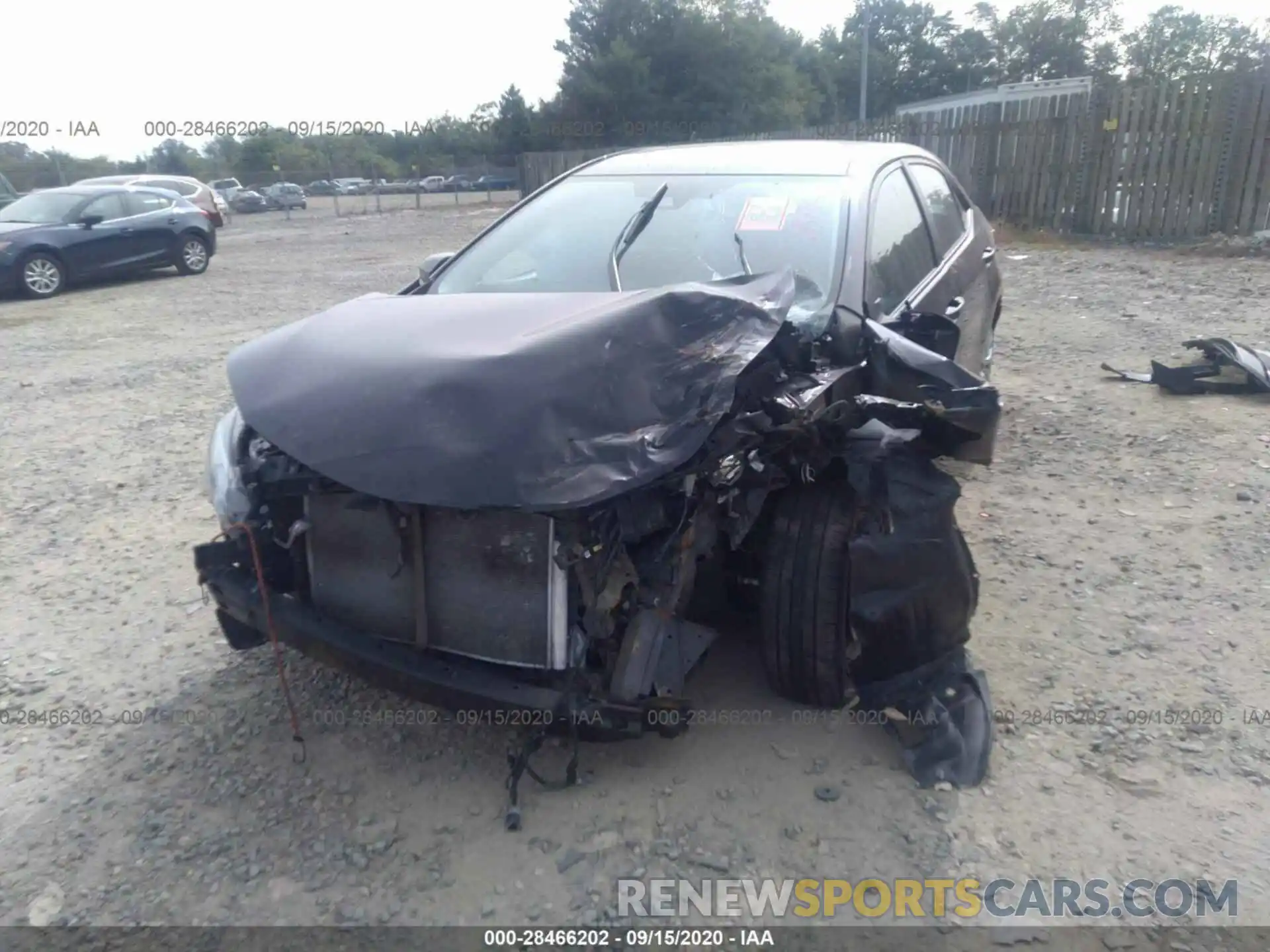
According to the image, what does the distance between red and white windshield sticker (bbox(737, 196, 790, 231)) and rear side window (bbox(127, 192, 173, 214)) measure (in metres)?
12.6

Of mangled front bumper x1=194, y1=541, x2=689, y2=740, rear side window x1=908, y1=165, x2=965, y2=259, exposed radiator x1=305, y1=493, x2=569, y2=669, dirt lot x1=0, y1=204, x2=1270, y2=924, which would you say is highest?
rear side window x1=908, y1=165, x2=965, y2=259

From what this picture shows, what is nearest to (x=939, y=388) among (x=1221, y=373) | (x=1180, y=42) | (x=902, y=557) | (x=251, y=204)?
(x=902, y=557)

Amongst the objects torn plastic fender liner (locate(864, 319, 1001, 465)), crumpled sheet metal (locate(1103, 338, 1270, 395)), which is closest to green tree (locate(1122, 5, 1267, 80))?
crumpled sheet metal (locate(1103, 338, 1270, 395))

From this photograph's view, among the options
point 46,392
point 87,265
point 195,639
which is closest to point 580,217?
point 195,639

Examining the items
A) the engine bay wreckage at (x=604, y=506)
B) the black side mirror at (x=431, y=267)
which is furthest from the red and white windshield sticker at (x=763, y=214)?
the black side mirror at (x=431, y=267)

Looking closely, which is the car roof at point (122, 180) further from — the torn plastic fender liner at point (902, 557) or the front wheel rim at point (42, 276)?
the torn plastic fender liner at point (902, 557)

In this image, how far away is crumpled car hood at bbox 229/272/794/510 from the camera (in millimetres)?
2240

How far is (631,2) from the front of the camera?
141ft

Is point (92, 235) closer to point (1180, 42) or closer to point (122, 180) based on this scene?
point (122, 180)

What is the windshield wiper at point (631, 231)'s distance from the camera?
346 cm

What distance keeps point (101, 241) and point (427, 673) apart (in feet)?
42.2

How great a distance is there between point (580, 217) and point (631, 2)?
145 ft

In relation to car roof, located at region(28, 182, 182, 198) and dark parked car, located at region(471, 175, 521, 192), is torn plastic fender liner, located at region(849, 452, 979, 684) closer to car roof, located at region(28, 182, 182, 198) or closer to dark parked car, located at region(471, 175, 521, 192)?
car roof, located at region(28, 182, 182, 198)

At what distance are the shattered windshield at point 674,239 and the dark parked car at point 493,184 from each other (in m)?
34.2
